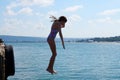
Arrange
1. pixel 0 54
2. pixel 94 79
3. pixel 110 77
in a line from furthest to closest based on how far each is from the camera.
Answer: pixel 110 77
pixel 94 79
pixel 0 54

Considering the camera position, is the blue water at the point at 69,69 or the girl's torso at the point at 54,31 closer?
the girl's torso at the point at 54,31

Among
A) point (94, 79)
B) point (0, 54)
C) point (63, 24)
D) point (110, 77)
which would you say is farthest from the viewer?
point (110, 77)

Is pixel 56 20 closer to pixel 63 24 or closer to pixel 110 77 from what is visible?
pixel 63 24

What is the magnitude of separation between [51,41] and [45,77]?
36807 mm

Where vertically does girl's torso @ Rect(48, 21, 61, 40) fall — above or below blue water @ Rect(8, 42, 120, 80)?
above

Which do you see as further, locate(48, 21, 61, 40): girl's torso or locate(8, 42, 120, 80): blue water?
locate(8, 42, 120, 80): blue water

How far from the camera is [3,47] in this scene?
1061 centimetres

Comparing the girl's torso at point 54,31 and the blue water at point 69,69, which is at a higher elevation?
the girl's torso at point 54,31

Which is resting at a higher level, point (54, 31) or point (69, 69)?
point (54, 31)

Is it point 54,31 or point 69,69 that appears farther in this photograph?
point 69,69

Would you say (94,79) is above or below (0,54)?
below

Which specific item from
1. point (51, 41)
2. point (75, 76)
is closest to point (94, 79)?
point (75, 76)

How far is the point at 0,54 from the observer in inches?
397

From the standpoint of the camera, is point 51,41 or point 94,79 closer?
point 51,41
